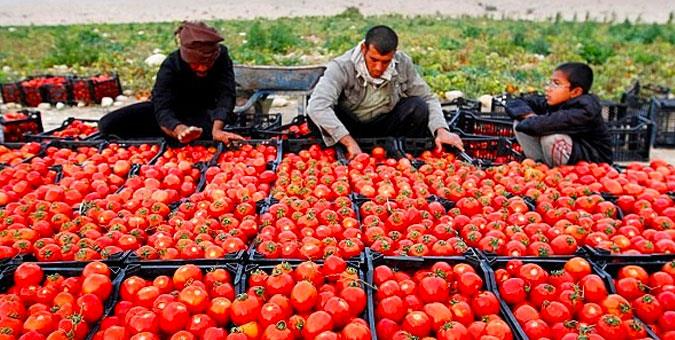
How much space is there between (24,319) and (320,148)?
312 centimetres

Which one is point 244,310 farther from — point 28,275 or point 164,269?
point 28,275

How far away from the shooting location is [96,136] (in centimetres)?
562

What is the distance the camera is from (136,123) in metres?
5.82

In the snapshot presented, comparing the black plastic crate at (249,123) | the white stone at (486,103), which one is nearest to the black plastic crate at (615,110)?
the white stone at (486,103)

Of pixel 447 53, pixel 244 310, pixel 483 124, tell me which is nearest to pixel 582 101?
pixel 483 124

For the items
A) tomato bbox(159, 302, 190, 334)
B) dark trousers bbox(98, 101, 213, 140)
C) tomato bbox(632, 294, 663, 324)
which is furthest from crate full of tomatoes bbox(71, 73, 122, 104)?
tomato bbox(632, 294, 663, 324)

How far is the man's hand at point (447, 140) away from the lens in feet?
15.8

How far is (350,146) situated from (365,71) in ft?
2.55

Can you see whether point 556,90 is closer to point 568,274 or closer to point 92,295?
point 568,274

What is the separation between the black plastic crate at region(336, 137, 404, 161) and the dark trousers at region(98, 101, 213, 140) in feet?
4.44

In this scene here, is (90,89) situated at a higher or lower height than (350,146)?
lower

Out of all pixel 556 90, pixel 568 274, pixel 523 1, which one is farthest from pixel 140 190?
pixel 523 1

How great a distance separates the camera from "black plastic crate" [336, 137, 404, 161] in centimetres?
493

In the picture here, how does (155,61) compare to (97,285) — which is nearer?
(97,285)
